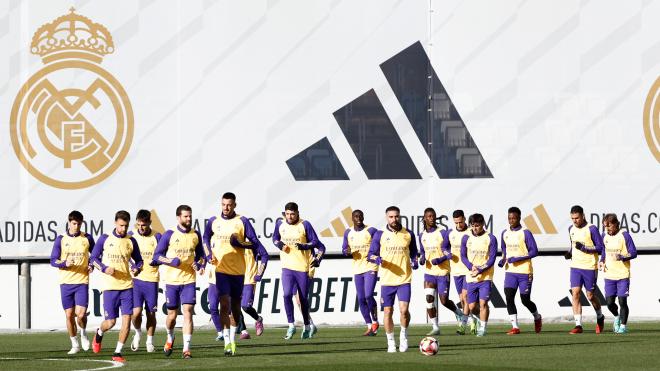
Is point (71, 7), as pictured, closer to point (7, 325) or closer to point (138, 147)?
point (138, 147)

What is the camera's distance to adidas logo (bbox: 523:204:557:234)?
2919 cm

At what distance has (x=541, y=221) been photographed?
96.0 ft

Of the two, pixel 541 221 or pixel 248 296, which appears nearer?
pixel 248 296

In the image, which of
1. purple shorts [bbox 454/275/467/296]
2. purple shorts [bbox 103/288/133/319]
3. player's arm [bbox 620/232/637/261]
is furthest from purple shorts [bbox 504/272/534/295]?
purple shorts [bbox 103/288/133/319]

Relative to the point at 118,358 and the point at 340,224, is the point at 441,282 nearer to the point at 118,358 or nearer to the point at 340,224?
the point at 340,224

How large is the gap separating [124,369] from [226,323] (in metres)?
2.41

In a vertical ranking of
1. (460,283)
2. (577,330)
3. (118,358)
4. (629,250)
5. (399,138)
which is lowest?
(577,330)

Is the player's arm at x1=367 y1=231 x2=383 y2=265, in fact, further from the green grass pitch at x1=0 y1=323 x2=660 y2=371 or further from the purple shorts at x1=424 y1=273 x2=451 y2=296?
the purple shorts at x1=424 y1=273 x2=451 y2=296

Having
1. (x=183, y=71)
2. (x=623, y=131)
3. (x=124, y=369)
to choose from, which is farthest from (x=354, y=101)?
(x=124, y=369)

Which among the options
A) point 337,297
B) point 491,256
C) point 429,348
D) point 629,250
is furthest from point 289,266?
point 429,348

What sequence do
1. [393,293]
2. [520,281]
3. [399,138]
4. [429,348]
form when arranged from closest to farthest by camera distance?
[429,348], [393,293], [520,281], [399,138]

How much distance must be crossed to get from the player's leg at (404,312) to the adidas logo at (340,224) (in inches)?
319

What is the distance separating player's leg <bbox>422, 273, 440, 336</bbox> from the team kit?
24mm

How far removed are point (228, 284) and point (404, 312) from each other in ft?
7.79
